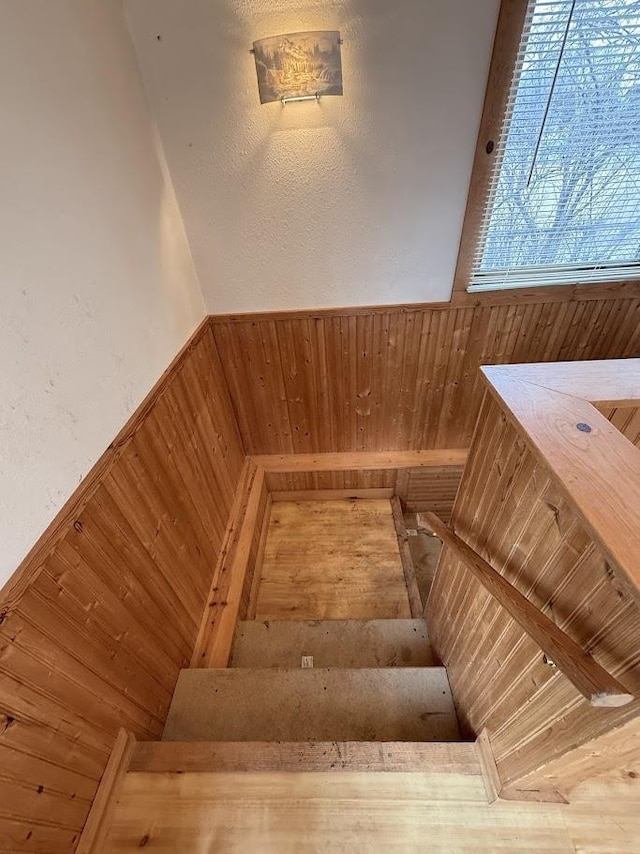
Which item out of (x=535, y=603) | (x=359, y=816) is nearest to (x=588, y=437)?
(x=535, y=603)

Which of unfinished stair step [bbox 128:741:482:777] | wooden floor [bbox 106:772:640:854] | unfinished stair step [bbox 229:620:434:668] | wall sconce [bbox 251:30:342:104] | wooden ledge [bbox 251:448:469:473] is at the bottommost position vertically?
wooden floor [bbox 106:772:640:854]

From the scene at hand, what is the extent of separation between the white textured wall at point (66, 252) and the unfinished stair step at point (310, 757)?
3.00ft

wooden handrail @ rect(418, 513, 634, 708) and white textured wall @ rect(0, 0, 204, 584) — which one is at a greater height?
white textured wall @ rect(0, 0, 204, 584)

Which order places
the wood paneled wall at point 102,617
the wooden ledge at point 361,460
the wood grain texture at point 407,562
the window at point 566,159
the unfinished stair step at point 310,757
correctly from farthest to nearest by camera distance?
1. the wooden ledge at point 361,460
2. the wood grain texture at point 407,562
3. the window at point 566,159
4. the unfinished stair step at point 310,757
5. the wood paneled wall at point 102,617

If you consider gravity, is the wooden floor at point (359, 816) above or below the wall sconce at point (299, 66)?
below

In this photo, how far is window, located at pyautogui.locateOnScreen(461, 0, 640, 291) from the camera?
1417mm

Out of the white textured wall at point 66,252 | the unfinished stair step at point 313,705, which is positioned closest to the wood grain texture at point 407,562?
the unfinished stair step at point 313,705

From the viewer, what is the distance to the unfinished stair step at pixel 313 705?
148 cm

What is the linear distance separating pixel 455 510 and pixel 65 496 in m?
1.28

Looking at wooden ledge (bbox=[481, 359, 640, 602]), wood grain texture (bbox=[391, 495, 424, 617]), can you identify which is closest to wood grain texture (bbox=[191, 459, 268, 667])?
wood grain texture (bbox=[391, 495, 424, 617])

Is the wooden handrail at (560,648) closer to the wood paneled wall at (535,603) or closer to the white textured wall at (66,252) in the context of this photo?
the wood paneled wall at (535,603)

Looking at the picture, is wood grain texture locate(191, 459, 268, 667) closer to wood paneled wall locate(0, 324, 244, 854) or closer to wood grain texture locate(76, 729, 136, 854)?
wood paneled wall locate(0, 324, 244, 854)

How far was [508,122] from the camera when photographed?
5.28 ft

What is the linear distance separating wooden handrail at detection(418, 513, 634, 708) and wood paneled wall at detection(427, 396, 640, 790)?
0.12 feet
